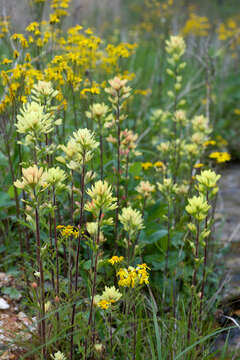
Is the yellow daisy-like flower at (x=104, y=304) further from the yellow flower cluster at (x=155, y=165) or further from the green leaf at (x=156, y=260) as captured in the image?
the yellow flower cluster at (x=155, y=165)

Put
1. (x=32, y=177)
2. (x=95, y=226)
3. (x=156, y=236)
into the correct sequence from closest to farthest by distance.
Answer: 1. (x=32, y=177)
2. (x=95, y=226)
3. (x=156, y=236)

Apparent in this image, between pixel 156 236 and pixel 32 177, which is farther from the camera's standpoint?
pixel 156 236

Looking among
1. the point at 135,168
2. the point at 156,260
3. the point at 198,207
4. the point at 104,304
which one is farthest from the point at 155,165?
Result: the point at 104,304

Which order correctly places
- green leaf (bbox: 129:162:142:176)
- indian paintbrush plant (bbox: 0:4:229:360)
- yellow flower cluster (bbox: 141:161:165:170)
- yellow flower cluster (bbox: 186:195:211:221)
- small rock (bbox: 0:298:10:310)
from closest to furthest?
indian paintbrush plant (bbox: 0:4:229:360) < yellow flower cluster (bbox: 186:195:211:221) < small rock (bbox: 0:298:10:310) < yellow flower cluster (bbox: 141:161:165:170) < green leaf (bbox: 129:162:142:176)

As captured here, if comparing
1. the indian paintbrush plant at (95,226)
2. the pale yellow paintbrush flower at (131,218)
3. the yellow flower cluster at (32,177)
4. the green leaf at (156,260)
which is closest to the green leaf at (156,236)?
the indian paintbrush plant at (95,226)

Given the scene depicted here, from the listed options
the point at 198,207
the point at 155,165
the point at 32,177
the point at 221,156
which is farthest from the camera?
the point at 155,165

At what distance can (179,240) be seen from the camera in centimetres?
271

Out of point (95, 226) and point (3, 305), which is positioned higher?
point (95, 226)

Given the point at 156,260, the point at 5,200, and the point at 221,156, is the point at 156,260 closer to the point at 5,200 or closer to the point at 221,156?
the point at 221,156

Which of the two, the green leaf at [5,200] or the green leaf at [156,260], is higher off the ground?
the green leaf at [5,200]

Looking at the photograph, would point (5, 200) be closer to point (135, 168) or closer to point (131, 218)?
point (135, 168)

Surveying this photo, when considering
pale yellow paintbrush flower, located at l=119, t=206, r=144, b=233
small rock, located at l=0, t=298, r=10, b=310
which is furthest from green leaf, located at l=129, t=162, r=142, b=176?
small rock, located at l=0, t=298, r=10, b=310

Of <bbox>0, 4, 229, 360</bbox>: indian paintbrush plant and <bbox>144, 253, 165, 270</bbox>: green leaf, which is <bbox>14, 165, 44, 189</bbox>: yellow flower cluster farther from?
<bbox>144, 253, 165, 270</bbox>: green leaf

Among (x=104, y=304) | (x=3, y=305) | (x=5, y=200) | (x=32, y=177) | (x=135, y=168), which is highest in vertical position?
(x=32, y=177)
